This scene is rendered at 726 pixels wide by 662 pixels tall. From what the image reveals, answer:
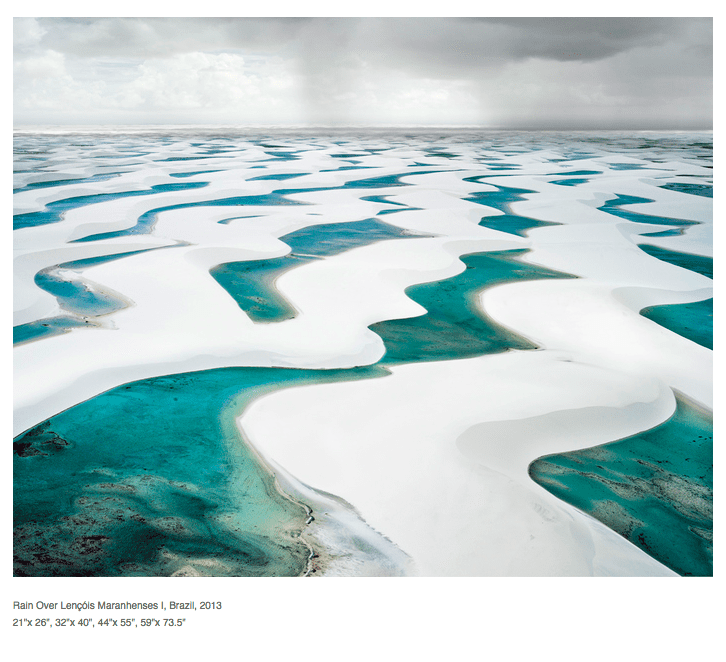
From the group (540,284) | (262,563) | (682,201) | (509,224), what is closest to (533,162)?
(682,201)

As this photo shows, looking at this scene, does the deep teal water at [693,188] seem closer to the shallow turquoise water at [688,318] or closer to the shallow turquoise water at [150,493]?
the shallow turquoise water at [688,318]

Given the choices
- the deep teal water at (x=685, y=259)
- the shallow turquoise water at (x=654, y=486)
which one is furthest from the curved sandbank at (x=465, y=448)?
the deep teal water at (x=685, y=259)

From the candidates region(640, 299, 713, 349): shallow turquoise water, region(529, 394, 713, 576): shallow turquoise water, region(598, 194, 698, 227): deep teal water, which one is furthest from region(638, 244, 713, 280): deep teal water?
region(529, 394, 713, 576): shallow turquoise water

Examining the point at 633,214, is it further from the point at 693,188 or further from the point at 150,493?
the point at 150,493

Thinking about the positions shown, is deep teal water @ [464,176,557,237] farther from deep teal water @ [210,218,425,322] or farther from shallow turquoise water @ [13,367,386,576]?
shallow turquoise water @ [13,367,386,576]

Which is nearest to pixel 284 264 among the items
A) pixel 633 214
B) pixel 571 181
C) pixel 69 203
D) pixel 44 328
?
pixel 44 328

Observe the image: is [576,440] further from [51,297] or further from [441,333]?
[51,297]
